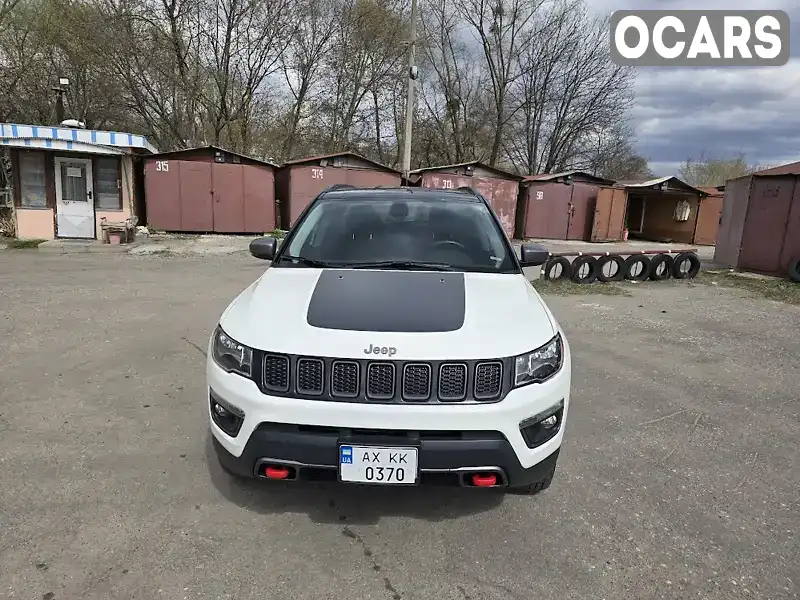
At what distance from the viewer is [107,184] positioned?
1434 centimetres

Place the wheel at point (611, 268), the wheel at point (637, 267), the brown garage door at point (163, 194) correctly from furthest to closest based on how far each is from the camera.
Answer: the brown garage door at point (163, 194) < the wheel at point (637, 267) < the wheel at point (611, 268)

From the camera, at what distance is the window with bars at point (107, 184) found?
14.2 meters

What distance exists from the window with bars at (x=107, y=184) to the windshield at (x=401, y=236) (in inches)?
522

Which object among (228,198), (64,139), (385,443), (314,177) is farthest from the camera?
(314,177)

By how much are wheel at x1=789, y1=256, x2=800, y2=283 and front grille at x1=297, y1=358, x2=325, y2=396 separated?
1272cm

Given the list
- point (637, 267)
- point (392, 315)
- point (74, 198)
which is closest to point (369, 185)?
point (74, 198)

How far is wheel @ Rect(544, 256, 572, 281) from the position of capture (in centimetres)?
993

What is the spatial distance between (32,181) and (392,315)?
605 inches

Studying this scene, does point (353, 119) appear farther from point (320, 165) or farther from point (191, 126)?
point (320, 165)

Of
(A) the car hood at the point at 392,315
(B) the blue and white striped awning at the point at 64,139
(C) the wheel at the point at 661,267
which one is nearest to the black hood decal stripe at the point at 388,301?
(A) the car hood at the point at 392,315

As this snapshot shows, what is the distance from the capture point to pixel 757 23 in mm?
9594

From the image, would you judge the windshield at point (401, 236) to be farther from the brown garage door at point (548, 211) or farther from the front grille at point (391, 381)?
the brown garage door at point (548, 211)

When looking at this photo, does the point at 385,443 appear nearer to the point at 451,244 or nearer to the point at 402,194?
the point at 451,244

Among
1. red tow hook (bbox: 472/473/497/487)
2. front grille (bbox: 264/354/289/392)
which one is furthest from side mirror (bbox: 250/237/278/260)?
red tow hook (bbox: 472/473/497/487)
